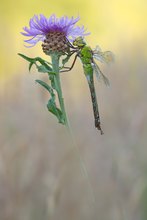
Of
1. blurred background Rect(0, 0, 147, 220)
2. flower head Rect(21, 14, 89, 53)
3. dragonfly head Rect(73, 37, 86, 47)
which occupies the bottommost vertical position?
blurred background Rect(0, 0, 147, 220)

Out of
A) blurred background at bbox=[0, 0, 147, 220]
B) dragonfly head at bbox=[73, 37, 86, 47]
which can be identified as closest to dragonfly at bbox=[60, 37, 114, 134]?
dragonfly head at bbox=[73, 37, 86, 47]

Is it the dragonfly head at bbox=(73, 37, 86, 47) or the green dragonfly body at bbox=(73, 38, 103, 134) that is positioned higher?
the dragonfly head at bbox=(73, 37, 86, 47)

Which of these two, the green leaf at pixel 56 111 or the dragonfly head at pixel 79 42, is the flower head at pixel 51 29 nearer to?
the dragonfly head at pixel 79 42

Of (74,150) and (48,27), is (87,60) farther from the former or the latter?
(74,150)

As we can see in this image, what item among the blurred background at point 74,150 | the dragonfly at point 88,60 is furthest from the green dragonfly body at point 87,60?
the blurred background at point 74,150

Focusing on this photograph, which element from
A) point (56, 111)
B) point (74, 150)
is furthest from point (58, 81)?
point (74, 150)

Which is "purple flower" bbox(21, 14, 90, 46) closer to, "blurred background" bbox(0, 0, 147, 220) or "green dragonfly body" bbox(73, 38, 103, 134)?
"green dragonfly body" bbox(73, 38, 103, 134)

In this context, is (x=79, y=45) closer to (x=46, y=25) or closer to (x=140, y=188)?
(x=46, y=25)
